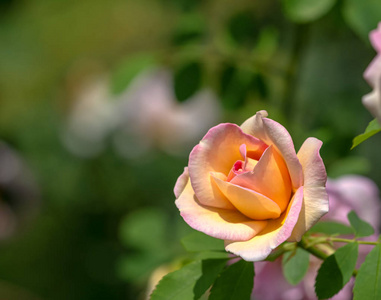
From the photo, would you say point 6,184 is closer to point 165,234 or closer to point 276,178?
point 165,234

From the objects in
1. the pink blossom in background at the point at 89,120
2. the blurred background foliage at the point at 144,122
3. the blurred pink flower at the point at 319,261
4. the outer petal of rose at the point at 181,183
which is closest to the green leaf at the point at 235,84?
the blurred background foliage at the point at 144,122

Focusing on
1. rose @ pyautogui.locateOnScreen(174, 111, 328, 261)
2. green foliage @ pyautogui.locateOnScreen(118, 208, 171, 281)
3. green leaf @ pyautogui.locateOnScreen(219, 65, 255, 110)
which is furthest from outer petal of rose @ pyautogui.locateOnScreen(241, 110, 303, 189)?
green foliage @ pyautogui.locateOnScreen(118, 208, 171, 281)

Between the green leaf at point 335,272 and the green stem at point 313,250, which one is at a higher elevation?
the green stem at point 313,250

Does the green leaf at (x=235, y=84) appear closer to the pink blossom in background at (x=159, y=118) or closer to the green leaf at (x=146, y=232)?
the green leaf at (x=146, y=232)

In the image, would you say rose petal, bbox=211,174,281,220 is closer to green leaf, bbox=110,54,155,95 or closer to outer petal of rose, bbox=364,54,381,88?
outer petal of rose, bbox=364,54,381,88

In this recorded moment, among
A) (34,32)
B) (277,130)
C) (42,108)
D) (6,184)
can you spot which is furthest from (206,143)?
(34,32)

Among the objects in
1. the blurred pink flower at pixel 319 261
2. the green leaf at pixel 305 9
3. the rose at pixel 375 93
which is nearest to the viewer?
the rose at pixel 375 93

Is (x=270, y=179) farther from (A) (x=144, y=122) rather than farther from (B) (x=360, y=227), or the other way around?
(A) (x=144, y=122)
